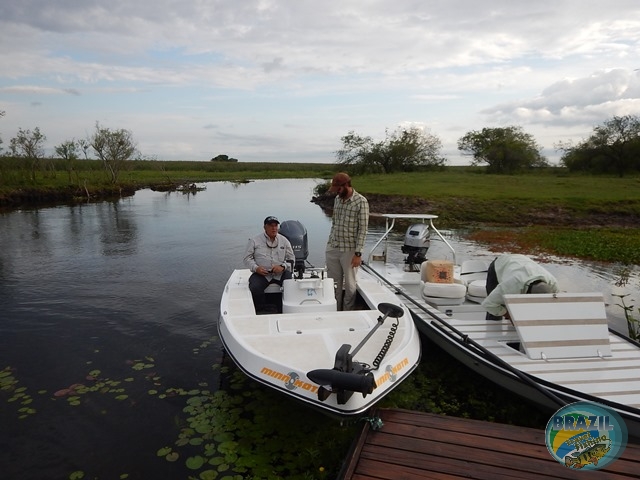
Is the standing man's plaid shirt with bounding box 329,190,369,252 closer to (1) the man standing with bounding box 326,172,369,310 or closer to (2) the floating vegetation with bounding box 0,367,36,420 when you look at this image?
(1) the man standing with bounding box 326,172,369,310

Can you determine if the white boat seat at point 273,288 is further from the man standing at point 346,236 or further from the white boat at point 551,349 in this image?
the white boat at point 551,349

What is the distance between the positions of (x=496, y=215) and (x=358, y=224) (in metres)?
18.1

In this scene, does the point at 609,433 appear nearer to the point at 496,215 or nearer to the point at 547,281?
the point at 547,281

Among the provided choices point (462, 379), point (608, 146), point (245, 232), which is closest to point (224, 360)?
point (462, 379)

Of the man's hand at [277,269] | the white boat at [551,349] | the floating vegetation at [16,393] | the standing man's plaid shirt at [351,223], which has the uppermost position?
the standing man's plaid shirt at [351,223]

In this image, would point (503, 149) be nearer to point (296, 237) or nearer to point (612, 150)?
point (612, 150)

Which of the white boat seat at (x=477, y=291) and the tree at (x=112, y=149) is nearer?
the white boat seat at (x=477, y=291)

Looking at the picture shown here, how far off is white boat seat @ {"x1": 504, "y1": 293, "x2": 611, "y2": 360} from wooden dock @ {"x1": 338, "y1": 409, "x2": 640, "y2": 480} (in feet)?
4.14

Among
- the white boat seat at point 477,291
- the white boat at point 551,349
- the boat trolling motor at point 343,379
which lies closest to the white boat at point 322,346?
the boat trolling motor at point 343,379

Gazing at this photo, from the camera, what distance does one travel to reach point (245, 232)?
1855cm

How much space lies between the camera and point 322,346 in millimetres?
4453

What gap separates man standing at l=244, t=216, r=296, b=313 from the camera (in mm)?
6466

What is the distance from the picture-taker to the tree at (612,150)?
131 feet

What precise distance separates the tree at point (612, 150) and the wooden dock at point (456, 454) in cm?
4371
